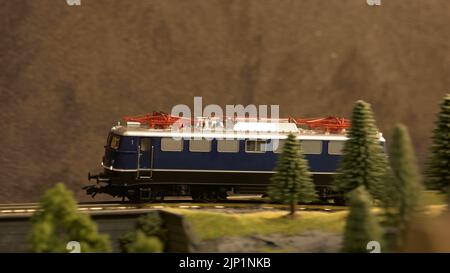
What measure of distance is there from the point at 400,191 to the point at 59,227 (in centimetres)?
1307

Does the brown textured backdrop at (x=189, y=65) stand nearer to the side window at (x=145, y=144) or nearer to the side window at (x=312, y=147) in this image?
the side window at (x=145, y=144)

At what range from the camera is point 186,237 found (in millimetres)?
26594

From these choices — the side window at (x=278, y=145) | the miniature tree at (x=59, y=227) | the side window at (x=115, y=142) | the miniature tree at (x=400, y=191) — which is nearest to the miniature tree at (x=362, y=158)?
the miniature tree at (x=400, y=191)

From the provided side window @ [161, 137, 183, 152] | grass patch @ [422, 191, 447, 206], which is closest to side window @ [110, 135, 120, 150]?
side window @ [161, 137, 183, 152]

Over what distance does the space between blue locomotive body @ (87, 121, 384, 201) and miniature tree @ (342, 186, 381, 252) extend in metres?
10.6

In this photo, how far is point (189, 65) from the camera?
181 ft

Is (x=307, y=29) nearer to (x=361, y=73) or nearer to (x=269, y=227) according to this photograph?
(x=361, y=73)

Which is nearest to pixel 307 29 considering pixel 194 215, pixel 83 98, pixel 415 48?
pixel 415 48

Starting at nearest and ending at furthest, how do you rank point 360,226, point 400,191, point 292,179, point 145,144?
1. point 360,226
2. point 400,191
3. point 292,179
4. point 145,144

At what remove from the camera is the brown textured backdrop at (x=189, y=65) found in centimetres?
5322

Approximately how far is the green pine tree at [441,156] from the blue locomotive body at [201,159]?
3.79 meters

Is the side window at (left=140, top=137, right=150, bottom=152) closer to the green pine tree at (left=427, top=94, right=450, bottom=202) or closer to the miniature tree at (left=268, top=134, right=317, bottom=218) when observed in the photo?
the miniature tree at (left=268, top=134, right=317, bottom=218)

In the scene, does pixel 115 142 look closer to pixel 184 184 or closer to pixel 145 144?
pixel 145 144

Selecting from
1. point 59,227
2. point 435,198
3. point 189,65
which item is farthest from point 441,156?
point 189,65
